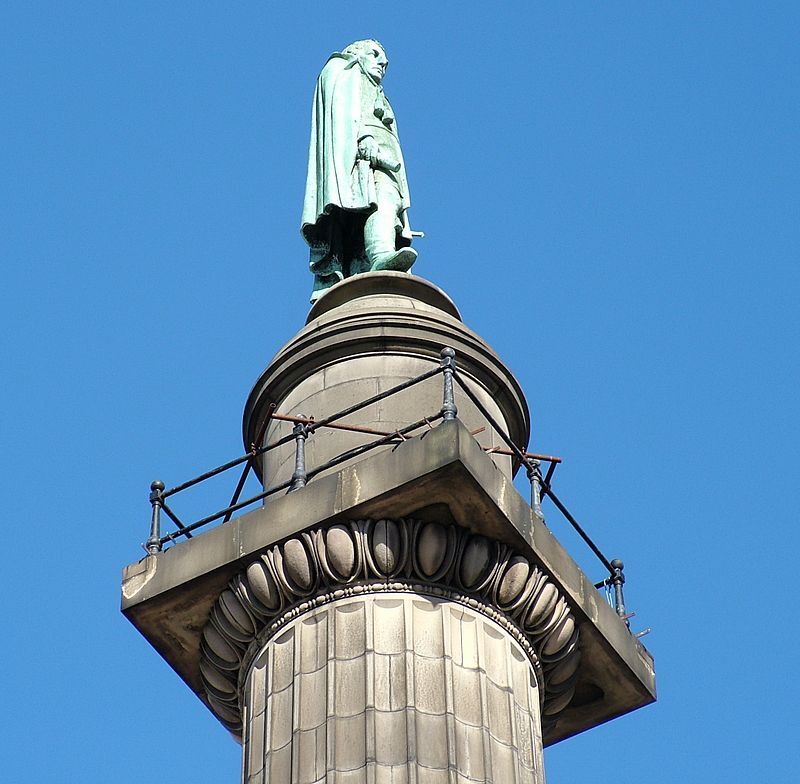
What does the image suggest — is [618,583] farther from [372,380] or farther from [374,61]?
[374,61]

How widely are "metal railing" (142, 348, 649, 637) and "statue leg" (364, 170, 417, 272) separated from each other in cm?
343

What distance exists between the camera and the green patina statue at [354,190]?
29.0 metres

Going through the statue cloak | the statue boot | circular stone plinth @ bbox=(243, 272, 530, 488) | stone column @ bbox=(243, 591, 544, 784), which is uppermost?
the statue cloak

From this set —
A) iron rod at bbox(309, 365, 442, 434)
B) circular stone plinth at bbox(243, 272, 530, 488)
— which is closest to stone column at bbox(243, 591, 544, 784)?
iron rod at bbox(309, 365, 442, 434)

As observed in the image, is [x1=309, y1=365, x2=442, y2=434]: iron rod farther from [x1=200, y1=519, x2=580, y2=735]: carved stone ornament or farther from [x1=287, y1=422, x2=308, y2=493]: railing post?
[x1=200, y1=519, x2=580, y2=735]: carved stone ornament

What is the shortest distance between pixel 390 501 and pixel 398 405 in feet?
8.45

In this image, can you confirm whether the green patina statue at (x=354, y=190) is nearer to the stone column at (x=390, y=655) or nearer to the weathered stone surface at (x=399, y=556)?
the weathered stone surface at (x=399, y=556)

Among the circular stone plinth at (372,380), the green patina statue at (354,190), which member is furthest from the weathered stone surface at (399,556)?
the green patina statue at (354,190)

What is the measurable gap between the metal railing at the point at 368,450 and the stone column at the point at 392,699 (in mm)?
1748

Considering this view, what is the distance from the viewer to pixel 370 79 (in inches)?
1243

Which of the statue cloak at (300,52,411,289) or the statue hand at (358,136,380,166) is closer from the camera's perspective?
the statue cloak at (300,52,411,289)

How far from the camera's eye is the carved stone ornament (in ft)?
73.8

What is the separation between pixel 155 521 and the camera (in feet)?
78.5

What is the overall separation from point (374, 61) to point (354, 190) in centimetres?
344
